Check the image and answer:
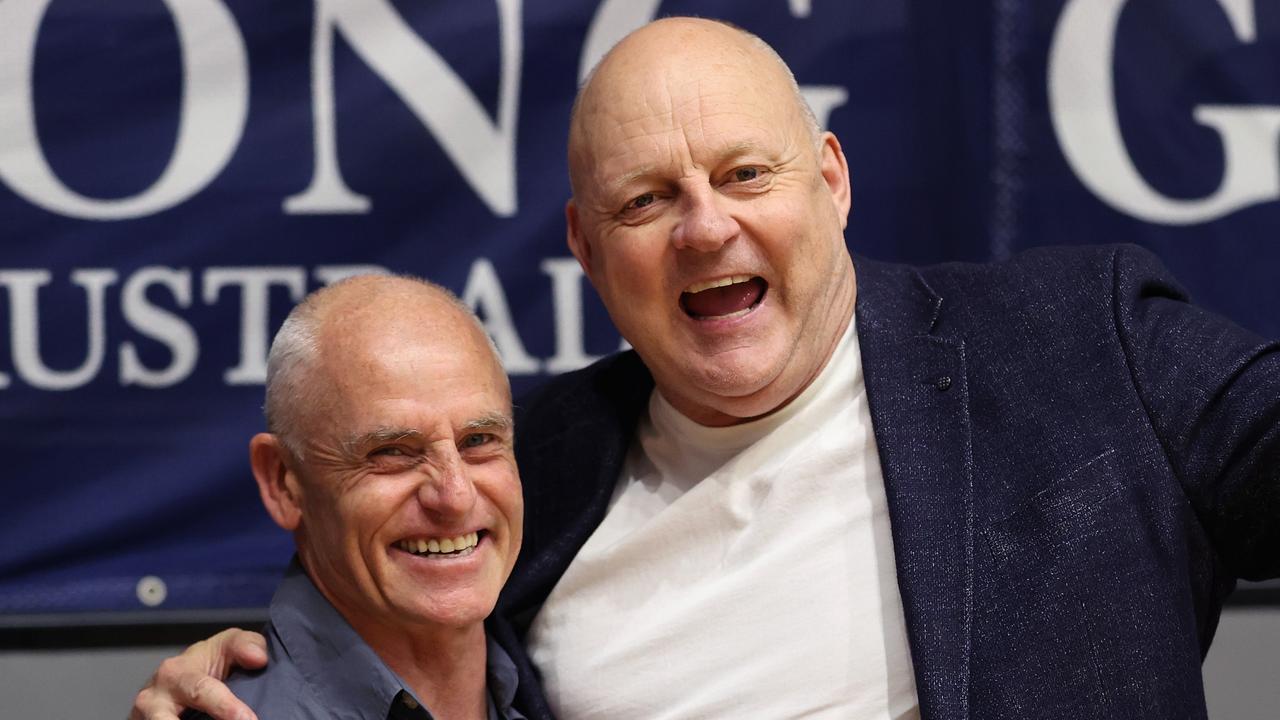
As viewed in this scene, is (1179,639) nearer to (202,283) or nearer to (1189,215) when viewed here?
(1189,215)

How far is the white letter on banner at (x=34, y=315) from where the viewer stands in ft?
8.43

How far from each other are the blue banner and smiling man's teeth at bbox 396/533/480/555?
0.87 metres

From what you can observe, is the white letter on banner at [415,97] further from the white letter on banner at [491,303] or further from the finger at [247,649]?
the finger at [247,649]

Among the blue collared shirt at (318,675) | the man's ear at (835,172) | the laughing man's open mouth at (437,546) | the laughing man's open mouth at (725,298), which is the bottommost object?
the blue collared shirt at (318,675)

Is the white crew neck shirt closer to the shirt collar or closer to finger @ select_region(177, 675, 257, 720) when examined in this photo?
the shirt collar

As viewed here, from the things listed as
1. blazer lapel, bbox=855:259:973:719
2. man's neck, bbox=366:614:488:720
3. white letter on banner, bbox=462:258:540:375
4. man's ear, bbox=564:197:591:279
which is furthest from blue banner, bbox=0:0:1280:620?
man's neck, bbox=366:614:488:720

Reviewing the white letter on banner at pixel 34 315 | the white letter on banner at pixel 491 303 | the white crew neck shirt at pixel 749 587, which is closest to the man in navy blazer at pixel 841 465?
the white crew neck shirt at pixel 749 587

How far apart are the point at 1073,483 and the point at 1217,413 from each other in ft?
0.59

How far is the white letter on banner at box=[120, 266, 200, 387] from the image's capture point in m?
2.58

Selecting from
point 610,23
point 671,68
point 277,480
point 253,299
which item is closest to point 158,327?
point 253,299

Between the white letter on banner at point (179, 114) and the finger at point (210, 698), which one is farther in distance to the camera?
the white letter on banner at point (179, 114)

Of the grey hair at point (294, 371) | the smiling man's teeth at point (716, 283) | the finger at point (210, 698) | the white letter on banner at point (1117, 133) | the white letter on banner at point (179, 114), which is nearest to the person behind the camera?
the finger at point (210, 698)

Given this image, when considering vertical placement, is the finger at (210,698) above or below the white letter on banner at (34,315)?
below

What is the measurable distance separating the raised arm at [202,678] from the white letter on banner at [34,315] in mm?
880
